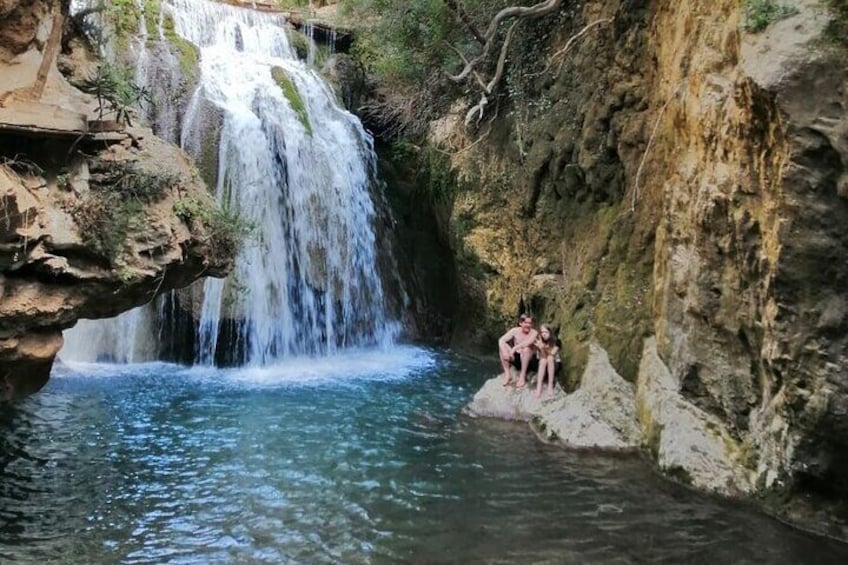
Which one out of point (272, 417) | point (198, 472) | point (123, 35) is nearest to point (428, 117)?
point (123, 35)

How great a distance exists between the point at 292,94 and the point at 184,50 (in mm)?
2458

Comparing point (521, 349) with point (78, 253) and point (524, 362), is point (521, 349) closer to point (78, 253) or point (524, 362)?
point (524, 362)

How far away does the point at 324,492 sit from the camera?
714cm

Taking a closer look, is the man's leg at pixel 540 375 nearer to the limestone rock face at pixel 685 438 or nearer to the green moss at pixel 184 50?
the limestone rock face at pixel 685 438

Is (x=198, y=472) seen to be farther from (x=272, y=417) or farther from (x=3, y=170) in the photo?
(x=3, y=170)

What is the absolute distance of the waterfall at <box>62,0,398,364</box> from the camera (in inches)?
537

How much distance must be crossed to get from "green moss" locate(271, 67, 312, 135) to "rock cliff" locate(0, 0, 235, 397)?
7.66m

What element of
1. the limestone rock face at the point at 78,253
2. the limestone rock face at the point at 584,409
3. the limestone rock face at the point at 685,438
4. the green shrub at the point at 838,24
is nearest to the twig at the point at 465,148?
the limestone rock face at the point at 584,409

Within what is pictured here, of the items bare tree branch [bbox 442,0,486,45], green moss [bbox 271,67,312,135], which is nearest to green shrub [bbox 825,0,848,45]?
bare tree branch [bbox 442,0,486,45]

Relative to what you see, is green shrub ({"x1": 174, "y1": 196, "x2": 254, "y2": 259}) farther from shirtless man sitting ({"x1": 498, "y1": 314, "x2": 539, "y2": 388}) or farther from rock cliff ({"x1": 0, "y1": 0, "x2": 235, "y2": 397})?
shirtless man sitting ({"x1": 498, "y1": 314, "x2": 539, "y2": 388})

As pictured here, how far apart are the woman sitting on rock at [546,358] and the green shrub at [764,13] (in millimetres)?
5257

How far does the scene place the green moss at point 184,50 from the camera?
1498 centimetres

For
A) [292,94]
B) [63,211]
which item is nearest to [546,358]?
[63,211]

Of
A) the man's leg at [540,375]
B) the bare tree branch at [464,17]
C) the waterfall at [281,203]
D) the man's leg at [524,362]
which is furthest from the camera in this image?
the waterfall at [281,203]
